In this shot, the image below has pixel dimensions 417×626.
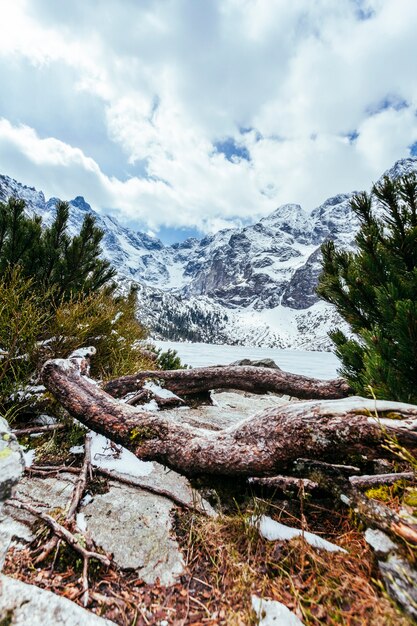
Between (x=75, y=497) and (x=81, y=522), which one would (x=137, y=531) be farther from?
(x=75, y=497)

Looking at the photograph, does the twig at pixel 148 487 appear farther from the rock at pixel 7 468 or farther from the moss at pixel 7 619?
the moss at pixel 7 619

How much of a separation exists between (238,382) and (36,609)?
3.82 m

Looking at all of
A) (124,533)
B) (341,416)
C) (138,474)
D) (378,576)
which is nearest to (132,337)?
(138,474)

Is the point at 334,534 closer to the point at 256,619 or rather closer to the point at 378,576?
the point at 378,576

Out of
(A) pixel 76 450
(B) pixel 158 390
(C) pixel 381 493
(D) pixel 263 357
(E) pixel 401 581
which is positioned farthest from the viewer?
(D) pixel 263 357

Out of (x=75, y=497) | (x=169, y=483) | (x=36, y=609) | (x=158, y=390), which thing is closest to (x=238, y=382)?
(x=158, y=390)

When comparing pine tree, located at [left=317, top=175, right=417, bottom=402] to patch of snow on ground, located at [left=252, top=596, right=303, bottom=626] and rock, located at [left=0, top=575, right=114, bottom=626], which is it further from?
rock, located at [left=0, top=575, right=114, bottom=626]

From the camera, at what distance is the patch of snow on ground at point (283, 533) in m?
1.58

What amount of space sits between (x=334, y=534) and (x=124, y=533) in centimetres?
133

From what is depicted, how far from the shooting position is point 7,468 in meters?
1.48

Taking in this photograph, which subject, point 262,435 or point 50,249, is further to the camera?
point 50,249

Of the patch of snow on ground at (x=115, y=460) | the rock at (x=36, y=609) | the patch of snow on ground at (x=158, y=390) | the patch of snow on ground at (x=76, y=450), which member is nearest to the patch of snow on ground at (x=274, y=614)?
the rock at (x=36, y=609)

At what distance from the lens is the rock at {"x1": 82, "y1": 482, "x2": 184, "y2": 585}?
1704 millimetres

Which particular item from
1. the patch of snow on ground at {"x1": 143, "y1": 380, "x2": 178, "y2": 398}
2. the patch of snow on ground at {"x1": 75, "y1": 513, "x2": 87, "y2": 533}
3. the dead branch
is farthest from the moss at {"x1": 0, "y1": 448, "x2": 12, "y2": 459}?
the patch of snow on ground at {"x1": 143, "y1": 380, "x2": 178, "y2": 398}
